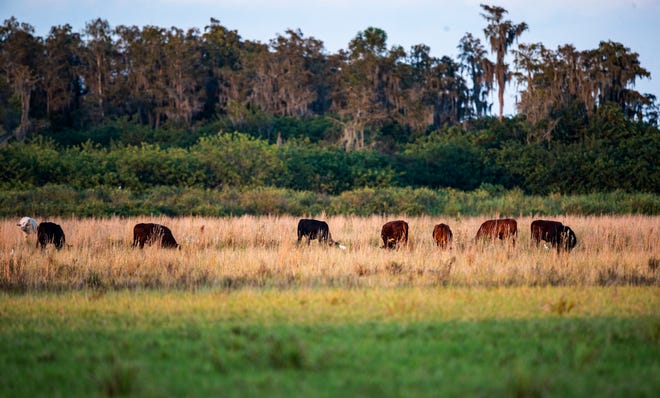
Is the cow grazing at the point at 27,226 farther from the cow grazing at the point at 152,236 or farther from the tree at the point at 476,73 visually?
the tree at the point at 476,73

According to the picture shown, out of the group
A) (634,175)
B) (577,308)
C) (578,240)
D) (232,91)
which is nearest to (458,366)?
(577,308)

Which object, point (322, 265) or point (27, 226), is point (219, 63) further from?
point (322, 265)

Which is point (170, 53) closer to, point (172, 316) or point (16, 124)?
point (16, 124)

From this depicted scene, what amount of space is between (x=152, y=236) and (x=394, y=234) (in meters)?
6.05

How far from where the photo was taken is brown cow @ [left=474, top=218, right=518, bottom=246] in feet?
60.5

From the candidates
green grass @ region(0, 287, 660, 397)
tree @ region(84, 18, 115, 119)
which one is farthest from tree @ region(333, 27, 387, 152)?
green grass @ region(0, 287, 660, 397)

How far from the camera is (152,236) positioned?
17234mm

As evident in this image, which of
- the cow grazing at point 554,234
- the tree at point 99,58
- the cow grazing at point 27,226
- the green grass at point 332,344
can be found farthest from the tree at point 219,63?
the green grass at point 332,344

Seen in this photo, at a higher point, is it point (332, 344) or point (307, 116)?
point (307, 116)

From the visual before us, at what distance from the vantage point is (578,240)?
1945 cm

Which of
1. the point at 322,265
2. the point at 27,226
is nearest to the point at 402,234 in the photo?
the point at 322,265

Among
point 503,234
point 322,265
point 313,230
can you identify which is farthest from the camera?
point 313,230

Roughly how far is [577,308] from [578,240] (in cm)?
1041

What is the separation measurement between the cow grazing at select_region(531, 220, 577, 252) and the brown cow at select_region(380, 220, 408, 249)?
327cm
